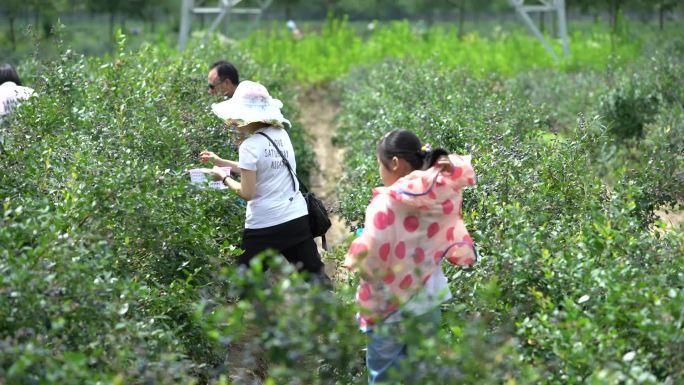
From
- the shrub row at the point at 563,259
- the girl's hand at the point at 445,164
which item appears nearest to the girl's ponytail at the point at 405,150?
the girl's hand at the point at 445,164

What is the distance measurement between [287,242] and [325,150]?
36.6 ft

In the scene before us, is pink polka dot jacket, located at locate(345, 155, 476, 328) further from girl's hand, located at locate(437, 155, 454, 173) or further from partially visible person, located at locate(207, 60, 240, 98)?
partially visible person, located at locate(207, 60, 240, 98)

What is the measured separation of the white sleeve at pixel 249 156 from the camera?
5.91m

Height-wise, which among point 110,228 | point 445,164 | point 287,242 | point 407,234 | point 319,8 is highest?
point 445,164

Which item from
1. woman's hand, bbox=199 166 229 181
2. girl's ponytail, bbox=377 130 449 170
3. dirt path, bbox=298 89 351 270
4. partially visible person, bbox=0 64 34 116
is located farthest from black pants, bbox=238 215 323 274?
partially visible person, bbox=0 64 34 116

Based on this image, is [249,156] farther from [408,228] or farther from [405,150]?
[408,228]

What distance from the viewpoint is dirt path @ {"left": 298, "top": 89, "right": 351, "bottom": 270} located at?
441 inches

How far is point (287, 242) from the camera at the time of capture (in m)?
6.14

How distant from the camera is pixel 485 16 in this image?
1944 inches

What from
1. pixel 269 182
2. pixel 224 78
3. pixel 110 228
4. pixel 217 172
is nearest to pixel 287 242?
pixel 269 182

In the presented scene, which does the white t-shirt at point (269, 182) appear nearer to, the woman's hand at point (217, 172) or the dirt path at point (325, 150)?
the woman's hand at point (217, 172)

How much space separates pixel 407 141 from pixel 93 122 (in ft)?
10.9

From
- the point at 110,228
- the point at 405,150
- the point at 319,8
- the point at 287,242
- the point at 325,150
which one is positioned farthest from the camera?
the point at 319,8

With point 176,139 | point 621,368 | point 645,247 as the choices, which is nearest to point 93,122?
point 176,139
